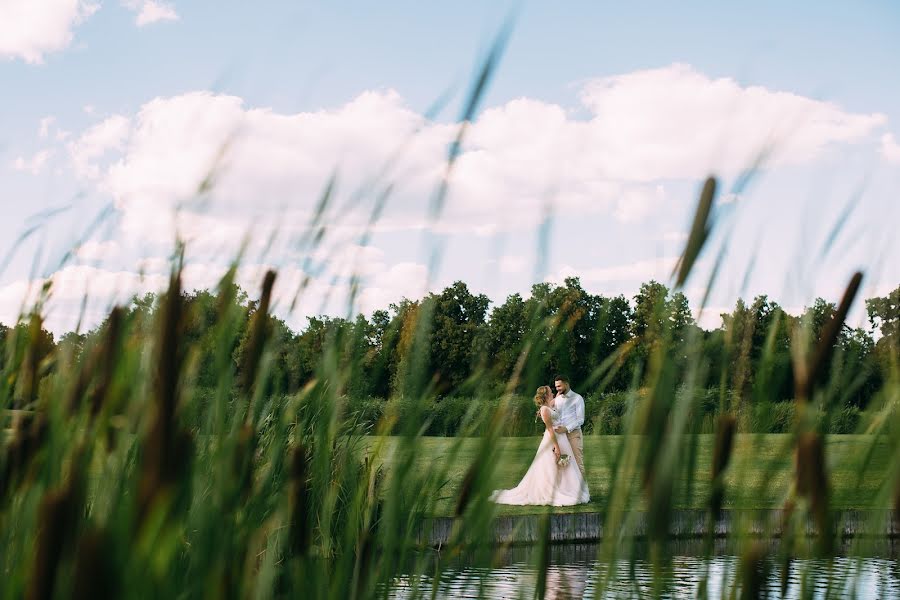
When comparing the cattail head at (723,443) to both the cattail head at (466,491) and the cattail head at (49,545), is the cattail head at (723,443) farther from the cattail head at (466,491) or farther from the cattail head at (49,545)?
the cattail head at (49,545)

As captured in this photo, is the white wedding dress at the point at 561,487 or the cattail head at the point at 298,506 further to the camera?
the white wedding dress at the point at 561,487

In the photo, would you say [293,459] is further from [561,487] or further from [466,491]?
[561,487]

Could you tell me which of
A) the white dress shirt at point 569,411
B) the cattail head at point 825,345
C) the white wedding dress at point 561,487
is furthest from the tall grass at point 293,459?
the white wedding dress at point 561,487

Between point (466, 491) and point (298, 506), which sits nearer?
point (298, 506)

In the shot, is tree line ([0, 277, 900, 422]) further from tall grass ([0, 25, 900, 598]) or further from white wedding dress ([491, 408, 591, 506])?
white wedding dress ([491, 408, 591, 506])

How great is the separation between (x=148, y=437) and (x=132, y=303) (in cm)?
105

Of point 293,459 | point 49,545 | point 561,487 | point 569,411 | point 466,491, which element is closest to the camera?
point 49,545

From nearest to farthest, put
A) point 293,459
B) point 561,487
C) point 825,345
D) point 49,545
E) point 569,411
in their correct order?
point 49,545 → point 293,459 → point 825,345 → point 569,411 → point 561,487

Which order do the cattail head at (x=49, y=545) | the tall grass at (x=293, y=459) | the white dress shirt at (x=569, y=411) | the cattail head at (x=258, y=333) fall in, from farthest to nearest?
the white dress shirt at (x=569, y=411) < the cattail head at (x=258, y=333) < the tall grass at (x=293, y=459) < the cattail head at (x=49, y=545)

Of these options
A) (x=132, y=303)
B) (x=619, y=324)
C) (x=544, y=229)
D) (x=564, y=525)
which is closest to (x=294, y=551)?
(x=544, y=229)

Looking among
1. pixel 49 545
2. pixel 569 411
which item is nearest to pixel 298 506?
pixel 49 545

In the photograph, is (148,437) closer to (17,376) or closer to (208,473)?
(208,473)

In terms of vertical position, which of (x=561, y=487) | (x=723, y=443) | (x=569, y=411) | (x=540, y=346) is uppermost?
(x=569, y=411)

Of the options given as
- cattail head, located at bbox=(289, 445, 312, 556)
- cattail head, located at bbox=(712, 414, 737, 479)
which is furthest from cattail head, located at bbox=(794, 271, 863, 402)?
cattail head, located at bbox=(289, 445, 312, 556)
